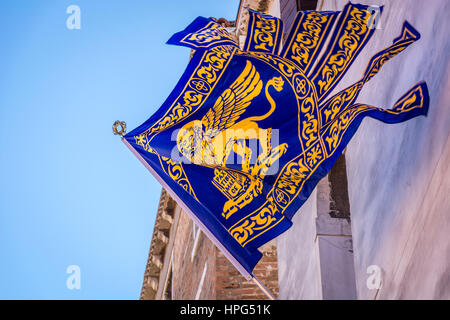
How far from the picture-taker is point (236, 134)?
5578mm

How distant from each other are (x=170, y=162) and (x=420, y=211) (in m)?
1.79

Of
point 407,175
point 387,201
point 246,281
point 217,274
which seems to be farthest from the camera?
point 217,274

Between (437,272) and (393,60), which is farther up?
(393,60)

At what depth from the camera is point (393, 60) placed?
5.89 m

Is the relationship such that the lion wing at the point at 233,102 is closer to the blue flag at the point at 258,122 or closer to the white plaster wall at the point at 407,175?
the blue flag at the point at 258,122

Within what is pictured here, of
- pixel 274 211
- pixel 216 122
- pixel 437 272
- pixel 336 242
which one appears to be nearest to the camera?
pixel 437 272

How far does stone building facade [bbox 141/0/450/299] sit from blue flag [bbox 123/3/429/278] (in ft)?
0.78

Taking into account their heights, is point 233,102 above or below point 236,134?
above

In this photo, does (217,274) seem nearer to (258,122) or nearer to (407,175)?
(258,122)

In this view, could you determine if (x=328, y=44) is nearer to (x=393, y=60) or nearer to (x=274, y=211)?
(x=393, y=60)

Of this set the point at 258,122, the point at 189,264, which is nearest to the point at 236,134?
the point at 258,122

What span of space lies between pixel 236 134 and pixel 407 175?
4.11ft
